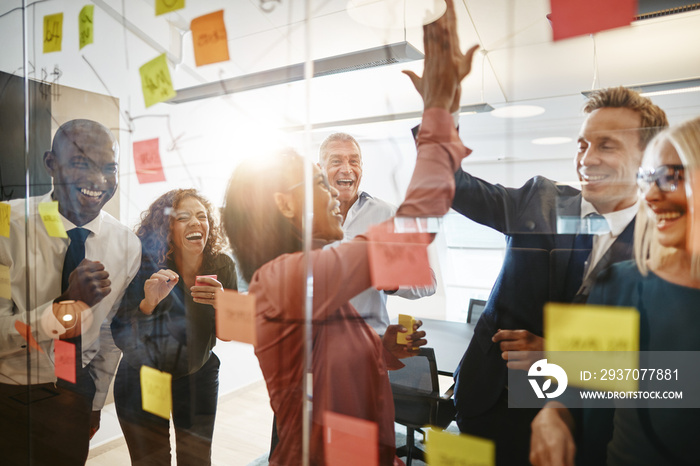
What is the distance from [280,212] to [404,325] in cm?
44

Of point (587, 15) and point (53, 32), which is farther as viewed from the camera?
point (53, 32)

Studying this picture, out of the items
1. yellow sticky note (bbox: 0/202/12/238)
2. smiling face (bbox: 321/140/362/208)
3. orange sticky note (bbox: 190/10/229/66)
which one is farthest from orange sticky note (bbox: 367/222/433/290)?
yellow sticky note (bbox: 0/202/12/238)

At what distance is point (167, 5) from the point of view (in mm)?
1401

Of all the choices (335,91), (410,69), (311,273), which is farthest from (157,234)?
(410,69)

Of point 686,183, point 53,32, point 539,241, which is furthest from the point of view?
point 53,32

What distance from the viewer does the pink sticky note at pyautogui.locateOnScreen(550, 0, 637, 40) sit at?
0.76 metres

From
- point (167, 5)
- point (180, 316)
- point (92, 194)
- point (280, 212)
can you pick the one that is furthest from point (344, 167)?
point (92, 194)

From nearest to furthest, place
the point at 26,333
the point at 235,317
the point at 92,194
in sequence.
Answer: the point at 235,317 < the point at 92,194 < the point at 26,333

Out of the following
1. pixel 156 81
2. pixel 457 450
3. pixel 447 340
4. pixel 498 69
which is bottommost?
pixel 457 450

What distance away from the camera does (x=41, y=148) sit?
1.83m

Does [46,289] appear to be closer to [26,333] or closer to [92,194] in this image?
[26,333]

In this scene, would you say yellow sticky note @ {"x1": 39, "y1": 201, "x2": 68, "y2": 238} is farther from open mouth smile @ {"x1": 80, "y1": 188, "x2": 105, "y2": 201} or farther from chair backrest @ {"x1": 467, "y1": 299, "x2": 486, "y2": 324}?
chair backrest @ {"x1": 467, "y1": 299, "x2": 486, "y2": 324}

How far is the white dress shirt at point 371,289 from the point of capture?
0.96 metres

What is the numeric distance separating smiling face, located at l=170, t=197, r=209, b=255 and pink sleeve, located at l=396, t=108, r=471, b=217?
0.73 metres
